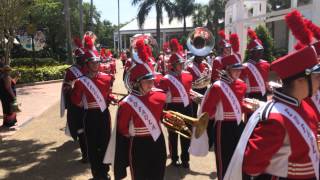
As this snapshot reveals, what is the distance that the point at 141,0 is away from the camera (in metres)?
44.6

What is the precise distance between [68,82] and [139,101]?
131 inches

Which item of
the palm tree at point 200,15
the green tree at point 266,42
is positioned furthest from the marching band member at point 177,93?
the palm tree at point 200,15

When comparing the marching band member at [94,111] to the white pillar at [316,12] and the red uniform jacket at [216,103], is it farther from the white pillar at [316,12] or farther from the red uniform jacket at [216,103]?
the white pillar at [316,12]

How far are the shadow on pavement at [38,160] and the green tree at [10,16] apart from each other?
8.27m

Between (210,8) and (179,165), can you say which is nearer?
(179,165)

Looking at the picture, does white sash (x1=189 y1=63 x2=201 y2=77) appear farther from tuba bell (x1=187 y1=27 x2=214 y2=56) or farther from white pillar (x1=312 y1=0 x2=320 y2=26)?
white pillar (x1=312 y1=0 x2=320 y2=26)

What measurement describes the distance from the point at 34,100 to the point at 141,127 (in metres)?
11.7

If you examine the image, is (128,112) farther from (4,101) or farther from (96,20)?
(96,20)

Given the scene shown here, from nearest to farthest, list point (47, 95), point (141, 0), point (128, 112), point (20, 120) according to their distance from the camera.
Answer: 1. point (128, 112)
2. point (20, 120)
3. point (47, 95)
4. point (141, 0)

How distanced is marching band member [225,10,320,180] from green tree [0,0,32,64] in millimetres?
14642

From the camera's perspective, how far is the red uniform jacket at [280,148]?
292 cm

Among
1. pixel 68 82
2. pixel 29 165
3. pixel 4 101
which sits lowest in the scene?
pixel 29 165

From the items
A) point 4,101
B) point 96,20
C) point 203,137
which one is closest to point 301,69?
point 203,137

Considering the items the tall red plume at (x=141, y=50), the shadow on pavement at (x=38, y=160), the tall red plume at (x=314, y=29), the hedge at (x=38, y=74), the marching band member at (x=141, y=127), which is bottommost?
the shadow on pavement at (x=38, y=160)
